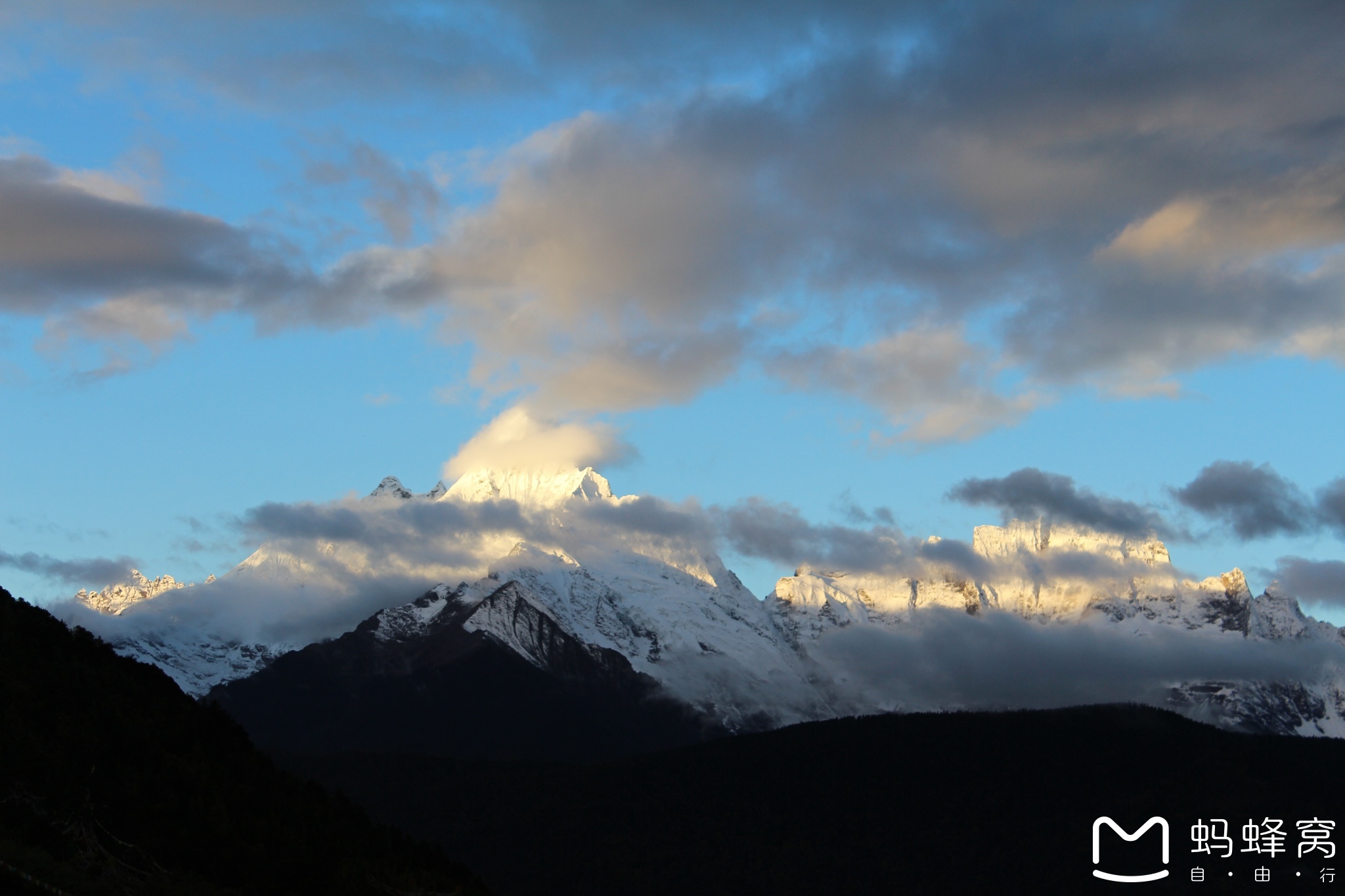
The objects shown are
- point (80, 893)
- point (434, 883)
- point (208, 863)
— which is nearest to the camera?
point (80, 893)

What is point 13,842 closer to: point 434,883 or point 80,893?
point 80,893

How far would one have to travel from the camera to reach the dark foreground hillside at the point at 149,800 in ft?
421

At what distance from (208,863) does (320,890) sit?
420 inches

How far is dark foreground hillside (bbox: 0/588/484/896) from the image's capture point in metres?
128

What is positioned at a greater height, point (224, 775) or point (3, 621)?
point (3, 621)

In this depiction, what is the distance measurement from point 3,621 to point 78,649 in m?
8.93

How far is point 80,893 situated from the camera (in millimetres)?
105000

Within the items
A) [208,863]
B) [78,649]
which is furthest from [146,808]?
[78,649]

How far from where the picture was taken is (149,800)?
5930 inches

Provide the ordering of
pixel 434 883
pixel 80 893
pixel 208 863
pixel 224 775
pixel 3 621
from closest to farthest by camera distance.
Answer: pixel 80 893 < pixel 208 863 < pixel 434 883 < pixel 224 775 < pixel 3 621

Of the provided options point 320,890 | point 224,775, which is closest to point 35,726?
point 224,775

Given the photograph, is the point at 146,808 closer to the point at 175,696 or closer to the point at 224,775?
the point at 224,775

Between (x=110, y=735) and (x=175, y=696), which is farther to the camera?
(x=175, y=696)

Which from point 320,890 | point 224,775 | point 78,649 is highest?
point 78,649
